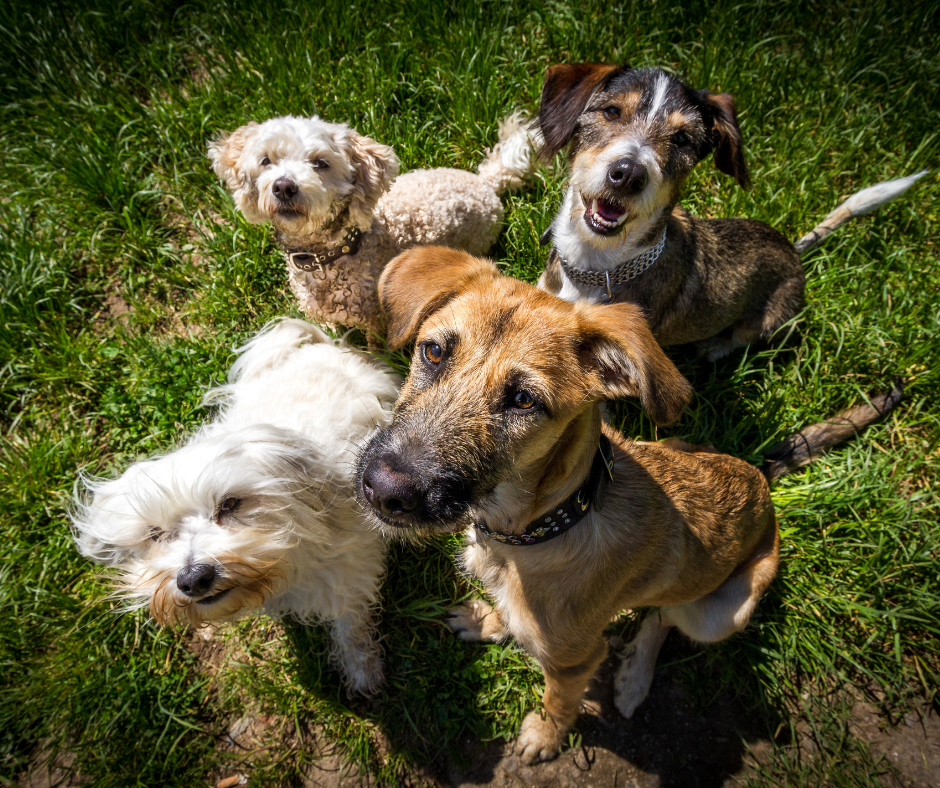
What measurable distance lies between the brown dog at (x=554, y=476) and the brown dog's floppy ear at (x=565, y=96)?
123 centimetres

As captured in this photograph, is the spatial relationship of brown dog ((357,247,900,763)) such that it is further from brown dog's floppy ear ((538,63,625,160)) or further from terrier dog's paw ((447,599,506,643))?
brown dog's floppy ear ((538,63,625,160))

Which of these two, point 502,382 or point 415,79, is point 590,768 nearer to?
point 502,382

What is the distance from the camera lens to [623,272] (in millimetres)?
3389

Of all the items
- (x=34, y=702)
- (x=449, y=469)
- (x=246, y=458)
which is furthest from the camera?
(x=34, y=702)

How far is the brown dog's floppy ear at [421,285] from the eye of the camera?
2357 millimetres

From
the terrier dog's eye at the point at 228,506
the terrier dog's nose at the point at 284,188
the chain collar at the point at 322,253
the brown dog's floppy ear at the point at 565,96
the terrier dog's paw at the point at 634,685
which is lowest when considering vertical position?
the terrier dog's paw at the point at 634,685

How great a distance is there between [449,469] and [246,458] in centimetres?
110

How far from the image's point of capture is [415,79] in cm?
484

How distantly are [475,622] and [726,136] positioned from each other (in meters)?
3.51

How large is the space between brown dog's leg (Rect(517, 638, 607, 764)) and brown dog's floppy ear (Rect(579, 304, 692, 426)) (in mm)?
1332

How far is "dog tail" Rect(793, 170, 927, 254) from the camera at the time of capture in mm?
3811

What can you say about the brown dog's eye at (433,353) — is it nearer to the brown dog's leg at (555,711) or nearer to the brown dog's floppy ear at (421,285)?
the brown dog's floppy ear at (421,285)

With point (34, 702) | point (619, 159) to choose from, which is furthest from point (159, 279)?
point (619, 159)

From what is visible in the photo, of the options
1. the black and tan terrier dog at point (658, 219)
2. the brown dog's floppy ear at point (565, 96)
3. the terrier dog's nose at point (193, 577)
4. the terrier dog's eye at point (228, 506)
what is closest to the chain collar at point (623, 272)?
the black and tan terrier dog at point (658, 219)
